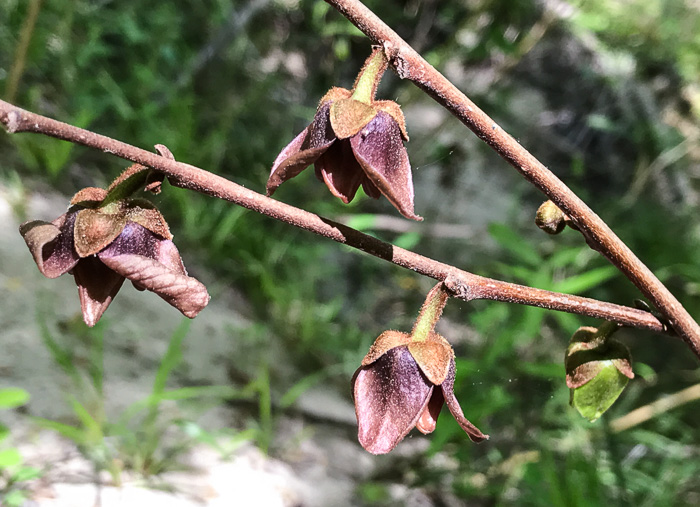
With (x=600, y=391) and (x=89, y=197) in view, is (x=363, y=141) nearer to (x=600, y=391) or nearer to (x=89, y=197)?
(x=89, y=197)

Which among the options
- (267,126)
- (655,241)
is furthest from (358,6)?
(655,241)

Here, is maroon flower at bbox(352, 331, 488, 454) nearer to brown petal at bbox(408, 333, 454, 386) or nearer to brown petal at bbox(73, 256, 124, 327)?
brown petal at bbox(408, 333, 454, 386)

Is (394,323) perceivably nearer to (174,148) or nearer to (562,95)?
(174,148)

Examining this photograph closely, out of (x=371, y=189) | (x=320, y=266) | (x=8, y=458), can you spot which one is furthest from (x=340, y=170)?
(x=320, y=266)

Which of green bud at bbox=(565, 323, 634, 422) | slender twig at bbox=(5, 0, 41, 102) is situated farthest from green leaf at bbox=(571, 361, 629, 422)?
slender twig at bbox=(5, 0, 41, 102)

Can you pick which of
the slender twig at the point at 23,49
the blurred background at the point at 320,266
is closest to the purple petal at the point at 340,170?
the blurred background at the point at 320,266
